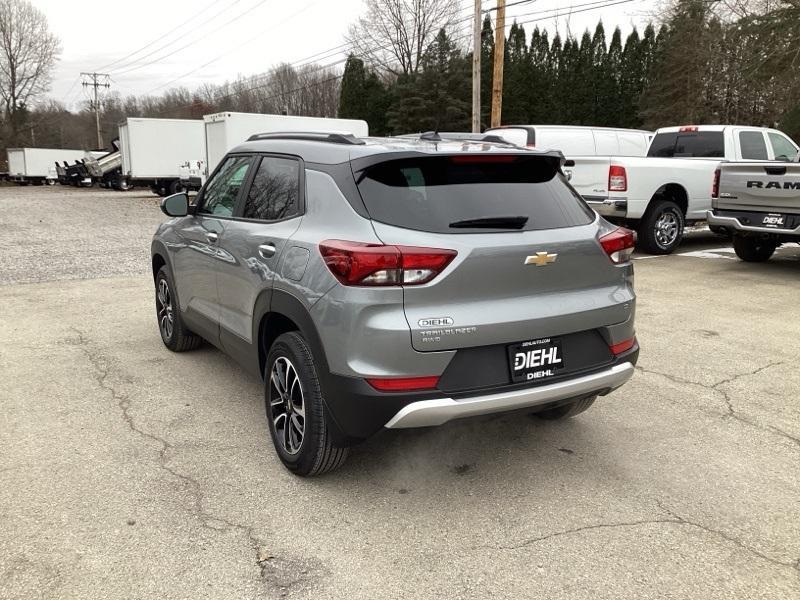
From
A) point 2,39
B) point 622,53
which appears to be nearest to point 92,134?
point 2,39

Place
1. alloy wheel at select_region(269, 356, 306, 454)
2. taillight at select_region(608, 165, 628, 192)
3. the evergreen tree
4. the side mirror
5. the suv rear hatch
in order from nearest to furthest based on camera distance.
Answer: the suv rear hatch → alloy wheel at select_region(269, 356, 306, 454) → the side mirror → taillight at select_region(608, 165, 628, 192) → the evergreen tree

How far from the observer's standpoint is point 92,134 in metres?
83.6

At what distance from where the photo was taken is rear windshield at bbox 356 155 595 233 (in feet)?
9.64

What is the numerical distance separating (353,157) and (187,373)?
8.77 feet

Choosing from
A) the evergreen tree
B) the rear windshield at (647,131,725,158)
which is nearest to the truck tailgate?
the rear windshield at (647,131,725,158)

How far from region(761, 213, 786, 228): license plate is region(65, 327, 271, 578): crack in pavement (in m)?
8.26

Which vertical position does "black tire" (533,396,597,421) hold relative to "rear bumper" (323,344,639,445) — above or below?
below

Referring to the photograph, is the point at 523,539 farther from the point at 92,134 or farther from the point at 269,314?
the point at 92,134

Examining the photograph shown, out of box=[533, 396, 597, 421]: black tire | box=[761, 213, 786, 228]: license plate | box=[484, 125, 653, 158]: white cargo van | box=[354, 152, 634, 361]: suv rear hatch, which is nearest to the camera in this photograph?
box=[354, 152, 634, 361]: suv rear hatch

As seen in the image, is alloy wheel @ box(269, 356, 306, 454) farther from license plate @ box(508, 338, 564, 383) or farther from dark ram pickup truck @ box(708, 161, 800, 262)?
dark ram pickup truck @ box(708, 161, 800, 262)

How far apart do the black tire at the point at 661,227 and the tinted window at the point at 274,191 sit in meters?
8.36

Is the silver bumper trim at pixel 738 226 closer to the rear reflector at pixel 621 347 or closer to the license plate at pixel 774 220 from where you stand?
the license plate at pixel 774 220

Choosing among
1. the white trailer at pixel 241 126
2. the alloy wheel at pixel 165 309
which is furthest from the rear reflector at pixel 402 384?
the white trailer at pixel 241 126

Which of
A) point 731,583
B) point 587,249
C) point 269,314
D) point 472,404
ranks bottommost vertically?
point 731,583
